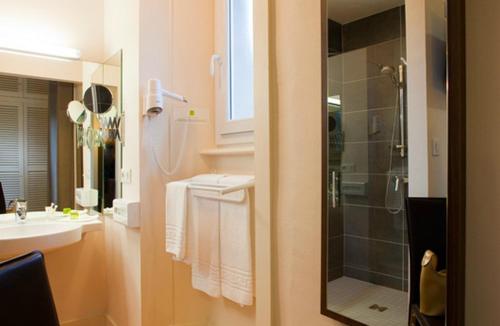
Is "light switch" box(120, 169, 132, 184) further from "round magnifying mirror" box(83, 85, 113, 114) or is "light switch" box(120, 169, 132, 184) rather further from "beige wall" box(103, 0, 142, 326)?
"round magnifying mirror" box(83, 85, 113, 114)

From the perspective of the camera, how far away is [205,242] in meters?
1.61

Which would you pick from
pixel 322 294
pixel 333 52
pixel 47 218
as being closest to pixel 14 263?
pixel 322 294

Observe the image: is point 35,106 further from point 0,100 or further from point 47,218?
point 47,218

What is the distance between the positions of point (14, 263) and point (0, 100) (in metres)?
1.56

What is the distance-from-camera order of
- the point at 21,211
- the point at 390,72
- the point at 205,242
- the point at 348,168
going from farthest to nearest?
1. the point at 21,211
2. the point at 205,242
3. the point at 348,168
4. the point at 390,72

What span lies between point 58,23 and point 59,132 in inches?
27.7

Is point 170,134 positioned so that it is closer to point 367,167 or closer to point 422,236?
point 367,167

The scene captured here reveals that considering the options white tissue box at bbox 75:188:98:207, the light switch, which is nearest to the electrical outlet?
the light switch

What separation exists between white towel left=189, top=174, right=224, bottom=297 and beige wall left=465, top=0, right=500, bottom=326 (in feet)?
3.42

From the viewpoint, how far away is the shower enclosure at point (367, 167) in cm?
82

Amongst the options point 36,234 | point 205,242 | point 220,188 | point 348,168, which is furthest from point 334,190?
point 36,234

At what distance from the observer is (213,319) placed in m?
1.91

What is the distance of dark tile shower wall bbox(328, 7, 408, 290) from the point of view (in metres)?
0.84

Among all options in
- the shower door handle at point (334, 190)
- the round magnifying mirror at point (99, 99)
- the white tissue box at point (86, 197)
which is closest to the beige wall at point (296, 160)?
the shower door handle at point (334, 190)
